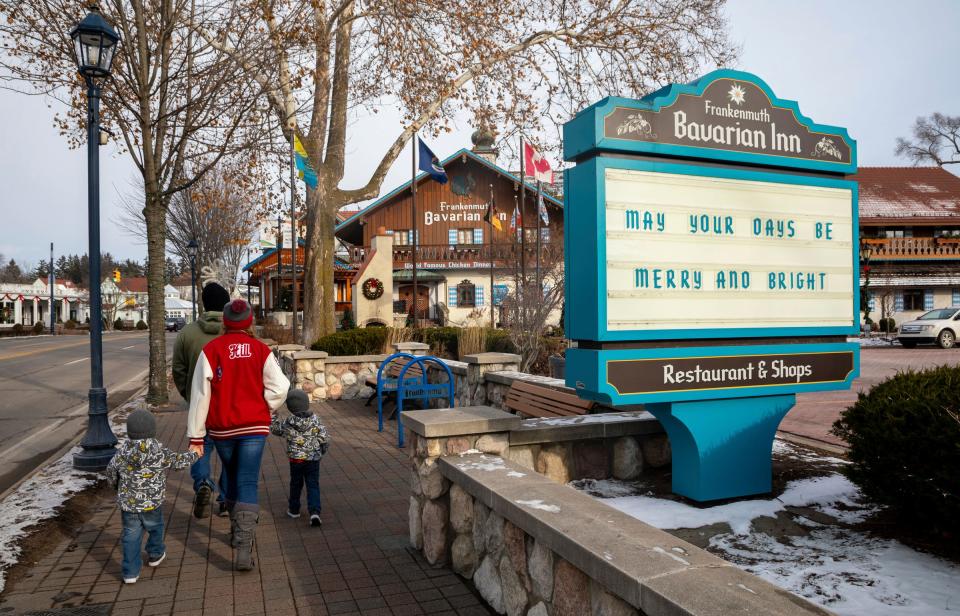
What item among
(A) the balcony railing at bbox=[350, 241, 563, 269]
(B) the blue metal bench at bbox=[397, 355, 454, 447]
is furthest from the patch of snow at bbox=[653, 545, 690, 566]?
(A) the balcony railing at bbox=[350, 241, 563, 269]

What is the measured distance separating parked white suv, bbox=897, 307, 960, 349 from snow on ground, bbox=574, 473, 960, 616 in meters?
24.0

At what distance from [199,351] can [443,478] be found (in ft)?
9.02

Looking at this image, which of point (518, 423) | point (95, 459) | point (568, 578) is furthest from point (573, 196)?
point (95, 459)

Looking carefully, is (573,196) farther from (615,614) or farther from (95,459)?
(95,459)

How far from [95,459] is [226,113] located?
7337 millimetres

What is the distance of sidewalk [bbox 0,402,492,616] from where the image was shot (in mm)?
4055

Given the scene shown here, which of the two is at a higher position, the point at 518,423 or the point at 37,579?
the point at 518,423

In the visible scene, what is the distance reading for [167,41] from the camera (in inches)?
474

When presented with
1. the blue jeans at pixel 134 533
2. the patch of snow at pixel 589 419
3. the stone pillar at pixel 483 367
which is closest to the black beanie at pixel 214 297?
the blue jeans at pixel 134 533

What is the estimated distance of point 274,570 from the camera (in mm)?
4609

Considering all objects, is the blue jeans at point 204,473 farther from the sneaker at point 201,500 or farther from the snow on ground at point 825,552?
the snow on ground at point 825,552

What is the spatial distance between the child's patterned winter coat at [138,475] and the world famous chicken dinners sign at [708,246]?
9.45 feet

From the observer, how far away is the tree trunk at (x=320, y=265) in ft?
60.7

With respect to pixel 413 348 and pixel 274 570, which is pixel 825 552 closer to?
pixel 274 570
